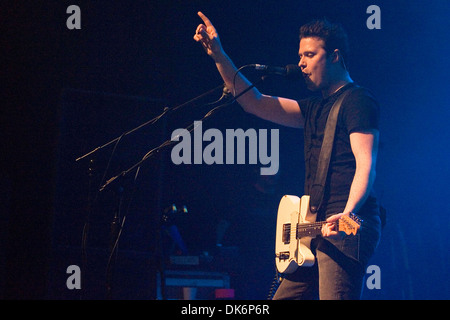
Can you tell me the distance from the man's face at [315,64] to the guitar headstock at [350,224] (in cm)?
89

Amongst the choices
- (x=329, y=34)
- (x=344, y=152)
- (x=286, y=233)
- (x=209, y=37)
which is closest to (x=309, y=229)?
(x=286, y=233)

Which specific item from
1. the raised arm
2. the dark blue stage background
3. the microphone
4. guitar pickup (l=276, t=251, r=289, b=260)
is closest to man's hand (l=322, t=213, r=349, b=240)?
guitar pickup (l=276, t=251, r=289, b=260)

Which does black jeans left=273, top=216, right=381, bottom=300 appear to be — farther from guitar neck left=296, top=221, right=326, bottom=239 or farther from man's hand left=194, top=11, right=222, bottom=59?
man's hand left=194, top=11, right=222, bottom=59

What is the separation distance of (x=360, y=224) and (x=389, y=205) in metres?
3.25

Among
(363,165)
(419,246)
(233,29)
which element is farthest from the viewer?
(419,246)

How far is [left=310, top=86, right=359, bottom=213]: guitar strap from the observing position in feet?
8.84

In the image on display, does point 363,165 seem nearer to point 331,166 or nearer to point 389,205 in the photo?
point 331,166

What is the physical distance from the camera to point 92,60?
4.79 metres

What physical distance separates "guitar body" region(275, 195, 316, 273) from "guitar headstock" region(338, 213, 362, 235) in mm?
334

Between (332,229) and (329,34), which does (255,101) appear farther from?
(332,229)

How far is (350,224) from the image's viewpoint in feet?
7.69

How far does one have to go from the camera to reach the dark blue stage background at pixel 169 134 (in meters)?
4.08

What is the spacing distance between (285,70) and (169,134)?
8.23ft
